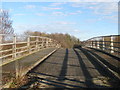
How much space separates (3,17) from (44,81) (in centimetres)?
2262

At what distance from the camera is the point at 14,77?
18.7 feet

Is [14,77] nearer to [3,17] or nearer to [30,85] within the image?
[30,85]

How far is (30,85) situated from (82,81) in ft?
5.68

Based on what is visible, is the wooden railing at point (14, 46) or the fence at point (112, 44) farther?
the fence at point (112, 44)

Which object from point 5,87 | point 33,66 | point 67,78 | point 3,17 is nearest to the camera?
point 5,87

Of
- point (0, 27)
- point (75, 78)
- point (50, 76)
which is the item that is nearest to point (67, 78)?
point (75, 78)

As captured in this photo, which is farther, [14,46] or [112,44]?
[112,44]

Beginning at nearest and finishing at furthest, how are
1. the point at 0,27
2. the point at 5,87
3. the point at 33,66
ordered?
the point at 5,87 → the point at 33,66 → the point at 0,27

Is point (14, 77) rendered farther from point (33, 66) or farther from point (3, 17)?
point (3, 17)

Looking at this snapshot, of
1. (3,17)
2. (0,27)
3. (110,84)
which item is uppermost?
(3,17)

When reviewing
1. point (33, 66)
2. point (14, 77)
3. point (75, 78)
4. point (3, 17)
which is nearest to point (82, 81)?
point (75, 78)

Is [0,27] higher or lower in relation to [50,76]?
higher

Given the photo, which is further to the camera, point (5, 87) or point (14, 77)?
point (14, 77)

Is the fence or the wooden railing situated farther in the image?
the fence
